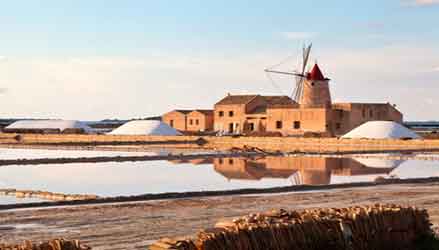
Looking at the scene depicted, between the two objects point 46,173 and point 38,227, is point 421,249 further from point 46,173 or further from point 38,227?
point 46,173

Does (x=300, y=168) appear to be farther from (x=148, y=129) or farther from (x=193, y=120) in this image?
(x=193, y=120)

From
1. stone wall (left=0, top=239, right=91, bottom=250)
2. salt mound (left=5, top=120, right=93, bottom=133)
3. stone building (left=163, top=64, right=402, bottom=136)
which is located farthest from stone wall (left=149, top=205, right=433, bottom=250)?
salt mound (left=5, top=120, right=93, bottom=133)

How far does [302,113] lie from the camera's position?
3922 centimetres

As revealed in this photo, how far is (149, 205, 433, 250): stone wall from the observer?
13.0 ft

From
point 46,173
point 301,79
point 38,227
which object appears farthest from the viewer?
point 301,79

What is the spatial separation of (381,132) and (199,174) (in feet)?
55.6

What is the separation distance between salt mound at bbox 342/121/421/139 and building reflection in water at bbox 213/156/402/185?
9.29 meters

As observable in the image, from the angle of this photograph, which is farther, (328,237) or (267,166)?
(267,166)

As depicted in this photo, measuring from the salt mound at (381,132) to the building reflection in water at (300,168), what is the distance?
9.29 m

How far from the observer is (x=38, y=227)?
7.52m

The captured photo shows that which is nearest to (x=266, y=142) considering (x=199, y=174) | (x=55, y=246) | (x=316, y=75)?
(x=316, y=75)

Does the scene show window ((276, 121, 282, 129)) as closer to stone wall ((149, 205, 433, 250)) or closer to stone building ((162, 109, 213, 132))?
stone building ((162, 109, 213, 132))

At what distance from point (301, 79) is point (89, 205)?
4161cm

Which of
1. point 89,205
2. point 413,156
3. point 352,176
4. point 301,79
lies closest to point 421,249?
point 89,205
